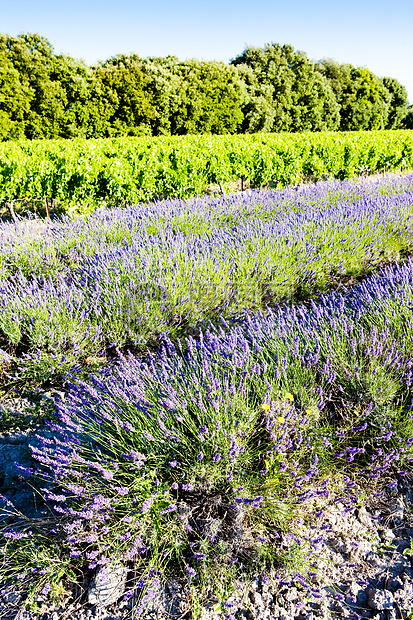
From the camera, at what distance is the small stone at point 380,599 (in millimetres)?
1558

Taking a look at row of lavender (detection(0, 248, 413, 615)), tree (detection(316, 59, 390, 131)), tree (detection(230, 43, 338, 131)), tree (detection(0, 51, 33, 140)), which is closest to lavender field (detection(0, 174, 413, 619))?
row of lavender (detection(0, 248, 413, 615))

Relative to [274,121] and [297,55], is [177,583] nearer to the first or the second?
[274,121]

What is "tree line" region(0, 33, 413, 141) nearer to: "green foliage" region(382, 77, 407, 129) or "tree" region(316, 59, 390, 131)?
"tree" region(316, 59, 390, 131)

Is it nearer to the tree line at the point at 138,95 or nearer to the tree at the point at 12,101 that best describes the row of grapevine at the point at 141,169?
the tree at the point at 12,101

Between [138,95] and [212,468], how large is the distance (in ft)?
67.2

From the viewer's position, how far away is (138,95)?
18.7 meters

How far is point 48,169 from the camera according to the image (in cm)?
814

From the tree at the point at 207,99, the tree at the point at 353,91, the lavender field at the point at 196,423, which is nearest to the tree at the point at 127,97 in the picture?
the tree at the point at 207,99

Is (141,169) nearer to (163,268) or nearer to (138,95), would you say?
(163,268)

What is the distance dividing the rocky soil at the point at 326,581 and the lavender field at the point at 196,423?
40 millimetres

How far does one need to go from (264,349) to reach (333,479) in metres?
0.80

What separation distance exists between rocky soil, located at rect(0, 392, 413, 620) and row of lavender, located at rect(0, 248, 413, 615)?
0.05 meters

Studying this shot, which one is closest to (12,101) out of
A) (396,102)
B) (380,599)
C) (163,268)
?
(163,268)

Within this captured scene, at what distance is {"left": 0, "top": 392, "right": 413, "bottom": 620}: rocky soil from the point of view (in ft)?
4.99
